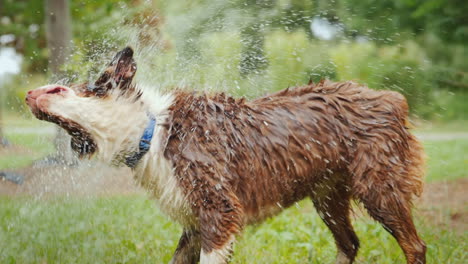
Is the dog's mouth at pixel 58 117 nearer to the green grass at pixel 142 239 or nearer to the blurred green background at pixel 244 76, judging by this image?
the blurred green background at pixel 244 76

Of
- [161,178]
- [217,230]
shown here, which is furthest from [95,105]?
[217,230]

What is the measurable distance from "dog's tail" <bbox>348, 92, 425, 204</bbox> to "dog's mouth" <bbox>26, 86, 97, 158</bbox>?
68.1 inches

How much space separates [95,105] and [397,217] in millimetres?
2133

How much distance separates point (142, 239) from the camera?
5199 millimetres

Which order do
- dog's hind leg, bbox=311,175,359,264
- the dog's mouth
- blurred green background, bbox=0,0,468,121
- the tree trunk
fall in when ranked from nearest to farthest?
the dog's mouth, dog's hind leg, bbox=311,175,359,264, blurred green background, bbox=0,0,468,121, the tree trunk

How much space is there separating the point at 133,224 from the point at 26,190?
241cm

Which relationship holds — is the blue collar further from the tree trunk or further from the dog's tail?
the tree trunk

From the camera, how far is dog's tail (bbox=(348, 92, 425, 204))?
3660 mm

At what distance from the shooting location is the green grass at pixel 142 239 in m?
4.62

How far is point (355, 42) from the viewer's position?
9867 millimetres

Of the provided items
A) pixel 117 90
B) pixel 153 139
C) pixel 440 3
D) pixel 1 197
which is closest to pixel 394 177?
pixel 153 139

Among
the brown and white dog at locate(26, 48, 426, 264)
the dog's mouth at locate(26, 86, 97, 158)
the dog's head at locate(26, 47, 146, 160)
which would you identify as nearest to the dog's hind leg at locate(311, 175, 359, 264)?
the brown and white dog at locate(26, 48, 426, 264)

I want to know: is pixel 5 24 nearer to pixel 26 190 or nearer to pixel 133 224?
pixel 26 190

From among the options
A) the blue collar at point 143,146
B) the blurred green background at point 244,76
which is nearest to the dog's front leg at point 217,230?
the blue collar at point 143,146
